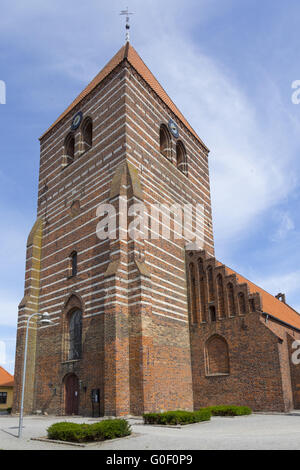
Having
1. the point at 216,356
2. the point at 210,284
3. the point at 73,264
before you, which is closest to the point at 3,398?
the point at 73,264

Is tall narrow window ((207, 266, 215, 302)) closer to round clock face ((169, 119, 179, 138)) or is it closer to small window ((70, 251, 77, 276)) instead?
small window ((70, 251, 77, 276))

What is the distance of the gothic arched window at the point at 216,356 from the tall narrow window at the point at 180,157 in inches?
480

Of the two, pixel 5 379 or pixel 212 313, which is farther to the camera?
pixel 5 379

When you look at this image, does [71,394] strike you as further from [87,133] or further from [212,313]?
[87,133]

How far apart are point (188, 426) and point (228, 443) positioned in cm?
466

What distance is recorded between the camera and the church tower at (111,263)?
57.0 ft

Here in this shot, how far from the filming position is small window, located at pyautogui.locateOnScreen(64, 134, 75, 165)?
26.7 metres

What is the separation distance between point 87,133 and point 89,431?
2003cm

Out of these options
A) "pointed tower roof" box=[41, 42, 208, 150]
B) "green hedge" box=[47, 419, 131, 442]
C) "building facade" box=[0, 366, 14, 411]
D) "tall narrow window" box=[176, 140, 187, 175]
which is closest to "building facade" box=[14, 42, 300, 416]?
"pointed tower roof" box=[41, 42, 208, 150]

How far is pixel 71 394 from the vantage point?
65.2 feet

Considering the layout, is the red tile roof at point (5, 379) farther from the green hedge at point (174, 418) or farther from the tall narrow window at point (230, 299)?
the green hedge at point (174, 418)

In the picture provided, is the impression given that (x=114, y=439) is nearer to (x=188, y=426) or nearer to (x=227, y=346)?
(x=188, y=426)

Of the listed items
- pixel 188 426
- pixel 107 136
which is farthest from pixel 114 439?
pixel 107 136

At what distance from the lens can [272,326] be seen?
21.1m
